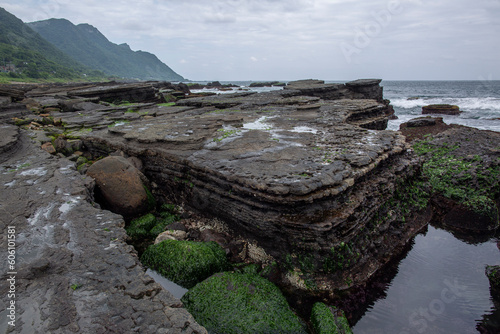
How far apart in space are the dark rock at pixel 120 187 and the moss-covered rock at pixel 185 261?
4.27 feet

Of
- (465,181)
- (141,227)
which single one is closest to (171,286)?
(141,227)

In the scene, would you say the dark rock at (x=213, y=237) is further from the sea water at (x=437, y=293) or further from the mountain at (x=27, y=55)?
the mountain at (x=27, y=55)

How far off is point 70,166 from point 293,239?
16.4 ft

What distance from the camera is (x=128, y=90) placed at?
702 inches

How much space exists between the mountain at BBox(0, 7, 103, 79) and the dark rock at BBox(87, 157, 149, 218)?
56.7 m

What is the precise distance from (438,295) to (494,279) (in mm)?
1057

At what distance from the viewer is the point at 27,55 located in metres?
66.9

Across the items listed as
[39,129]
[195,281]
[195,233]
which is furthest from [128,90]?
[195,281]

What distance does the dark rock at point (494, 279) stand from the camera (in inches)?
170

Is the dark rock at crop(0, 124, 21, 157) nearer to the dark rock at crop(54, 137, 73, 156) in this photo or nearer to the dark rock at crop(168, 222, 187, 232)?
the dark rock at crop(54, 137, 73, 156)

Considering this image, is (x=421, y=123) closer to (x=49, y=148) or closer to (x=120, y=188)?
(x=120, y=188)

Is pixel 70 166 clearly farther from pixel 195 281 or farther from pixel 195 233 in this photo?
pixel 195 281

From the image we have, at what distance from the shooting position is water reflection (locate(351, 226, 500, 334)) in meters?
3.78

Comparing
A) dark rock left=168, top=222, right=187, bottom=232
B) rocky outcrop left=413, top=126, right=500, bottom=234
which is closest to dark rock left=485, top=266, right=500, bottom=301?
rocky outcrop left=413, top=126, right=500, bottom=234
